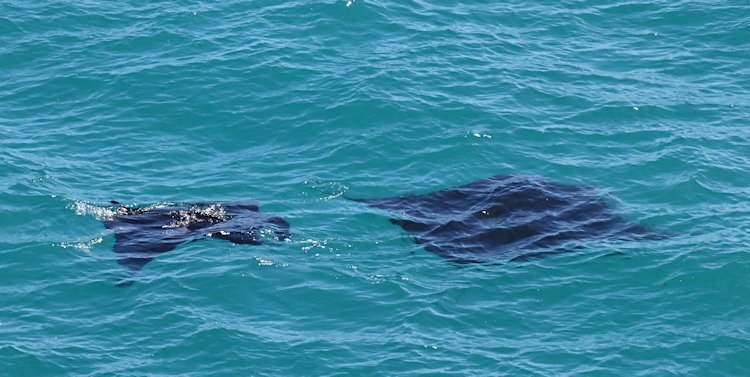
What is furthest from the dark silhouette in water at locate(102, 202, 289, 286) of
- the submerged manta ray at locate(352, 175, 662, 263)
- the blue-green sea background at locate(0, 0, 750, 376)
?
the submerged manta ray at locate(352, 175, 662, 263)

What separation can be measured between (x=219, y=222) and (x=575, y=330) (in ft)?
36.2

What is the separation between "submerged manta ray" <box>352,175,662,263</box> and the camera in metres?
29.9

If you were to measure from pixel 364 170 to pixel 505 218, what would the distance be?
17.0 ft

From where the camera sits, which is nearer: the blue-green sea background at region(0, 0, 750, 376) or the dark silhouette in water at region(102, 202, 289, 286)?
the blue-green sea background at region(0, 0, 750, 376)

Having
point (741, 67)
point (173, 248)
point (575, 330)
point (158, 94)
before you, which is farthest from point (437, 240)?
point (741, 67)

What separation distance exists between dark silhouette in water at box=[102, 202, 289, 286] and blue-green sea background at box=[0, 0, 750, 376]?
413 mm

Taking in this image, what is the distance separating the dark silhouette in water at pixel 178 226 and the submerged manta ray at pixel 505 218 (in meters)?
3.47

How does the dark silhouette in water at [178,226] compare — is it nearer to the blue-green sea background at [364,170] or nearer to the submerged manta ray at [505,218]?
the blue-green sea background at [364,170]

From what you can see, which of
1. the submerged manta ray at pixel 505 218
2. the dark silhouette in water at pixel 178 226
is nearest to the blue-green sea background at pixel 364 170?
the dark silhouette in water at pixel 178 226

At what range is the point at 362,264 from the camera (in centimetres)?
2919

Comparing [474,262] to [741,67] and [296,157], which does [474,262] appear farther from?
[741,67]

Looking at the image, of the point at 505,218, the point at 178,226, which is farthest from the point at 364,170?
the point at 178,226

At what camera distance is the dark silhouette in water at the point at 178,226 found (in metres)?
29.8

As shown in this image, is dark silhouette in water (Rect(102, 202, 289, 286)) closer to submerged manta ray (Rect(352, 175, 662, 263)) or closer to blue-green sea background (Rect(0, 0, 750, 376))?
blue-green sea background (Rect(0, 0, 750, 376))
